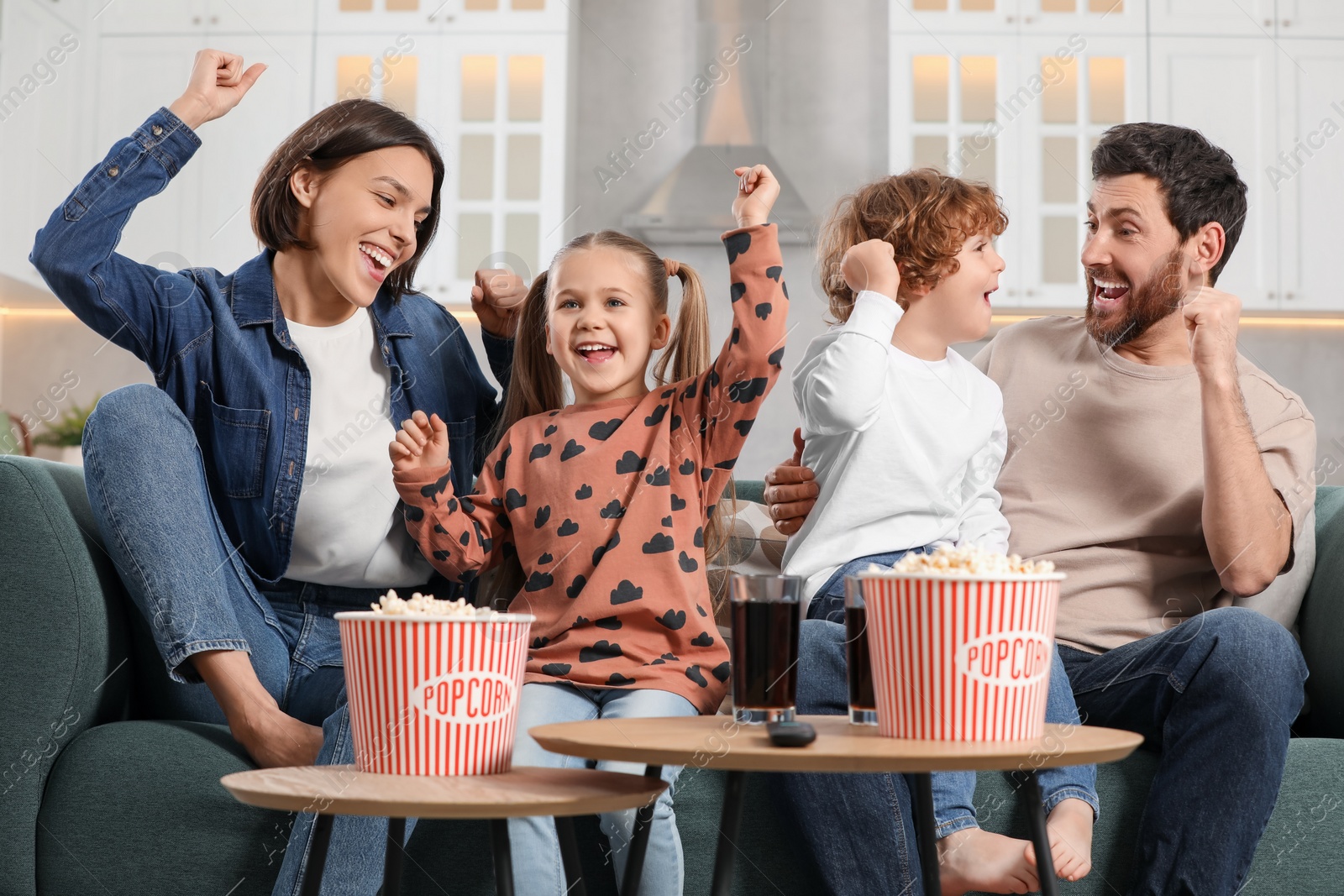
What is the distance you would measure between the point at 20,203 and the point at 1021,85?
3040mm

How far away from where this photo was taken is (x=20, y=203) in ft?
11.6

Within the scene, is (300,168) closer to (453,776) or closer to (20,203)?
(453,776)

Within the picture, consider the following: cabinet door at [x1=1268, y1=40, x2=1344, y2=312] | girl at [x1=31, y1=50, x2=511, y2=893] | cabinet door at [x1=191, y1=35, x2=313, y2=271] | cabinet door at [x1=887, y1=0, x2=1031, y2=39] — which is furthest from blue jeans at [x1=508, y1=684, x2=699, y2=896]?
cabinet door at [x1=1268, y1=40, x2=1344, y2=312]

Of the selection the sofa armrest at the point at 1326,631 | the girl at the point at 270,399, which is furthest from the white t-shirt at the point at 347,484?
the sofa armrest at the point at 1326,631

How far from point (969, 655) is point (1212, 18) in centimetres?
337

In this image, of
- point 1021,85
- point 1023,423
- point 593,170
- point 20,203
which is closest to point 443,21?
point 593,170

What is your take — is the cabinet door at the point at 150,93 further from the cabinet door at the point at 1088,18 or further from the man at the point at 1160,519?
the man at the point at 1160,519

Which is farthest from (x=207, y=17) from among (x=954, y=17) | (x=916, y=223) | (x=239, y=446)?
(x=916, y=223)

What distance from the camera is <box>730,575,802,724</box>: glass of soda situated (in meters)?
0.87

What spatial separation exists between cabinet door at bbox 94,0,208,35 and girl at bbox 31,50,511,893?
2375 mm

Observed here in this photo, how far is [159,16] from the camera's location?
3.54 metres

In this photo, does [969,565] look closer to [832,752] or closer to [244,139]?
[832,752]

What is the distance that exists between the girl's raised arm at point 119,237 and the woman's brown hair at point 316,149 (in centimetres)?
9

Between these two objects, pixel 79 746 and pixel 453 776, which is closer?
pixel 453 776
